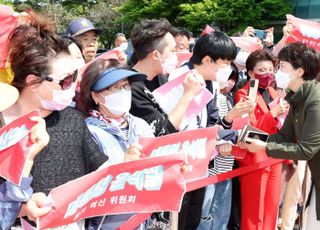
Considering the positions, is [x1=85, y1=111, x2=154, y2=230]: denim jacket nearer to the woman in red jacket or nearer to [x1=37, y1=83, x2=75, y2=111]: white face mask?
[x1=37, y1=83, x2=75, y2=111]: white face mask

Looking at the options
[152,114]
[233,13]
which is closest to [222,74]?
[152,114]

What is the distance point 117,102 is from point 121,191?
0.53m

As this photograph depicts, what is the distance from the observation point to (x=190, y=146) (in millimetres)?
2529

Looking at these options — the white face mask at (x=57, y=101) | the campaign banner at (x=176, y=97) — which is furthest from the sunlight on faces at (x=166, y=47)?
the white face mask at (x=57, y=101)

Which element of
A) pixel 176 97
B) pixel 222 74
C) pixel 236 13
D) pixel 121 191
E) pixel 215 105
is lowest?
pixel 236 13

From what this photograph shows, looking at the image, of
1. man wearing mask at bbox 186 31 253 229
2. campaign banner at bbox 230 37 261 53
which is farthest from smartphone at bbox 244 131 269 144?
campaign banner at bbox 230 37 261 53

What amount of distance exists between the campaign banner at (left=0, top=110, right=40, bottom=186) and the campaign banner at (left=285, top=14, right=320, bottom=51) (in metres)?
3.66

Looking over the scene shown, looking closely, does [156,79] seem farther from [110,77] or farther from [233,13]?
[233,13]

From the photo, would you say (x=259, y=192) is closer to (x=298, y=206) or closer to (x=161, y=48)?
(x=298, y=206)

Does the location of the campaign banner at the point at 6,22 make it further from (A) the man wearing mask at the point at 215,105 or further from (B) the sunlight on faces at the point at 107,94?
(A) the man wearing mask at the point at 215,105

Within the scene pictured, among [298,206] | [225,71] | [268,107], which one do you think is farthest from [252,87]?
[298,206]

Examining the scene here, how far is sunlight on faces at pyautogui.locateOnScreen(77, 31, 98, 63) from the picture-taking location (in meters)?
4.01

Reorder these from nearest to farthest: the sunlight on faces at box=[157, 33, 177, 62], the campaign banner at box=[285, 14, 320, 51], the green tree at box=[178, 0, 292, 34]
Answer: the sunlight on faces at box=[157, 33, 177, 62]
the campaign banner at box=[285, 14, 320, 51]
the green tree at box=[178, 0, 292, 34]

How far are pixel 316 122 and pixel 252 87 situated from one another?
70 cm
